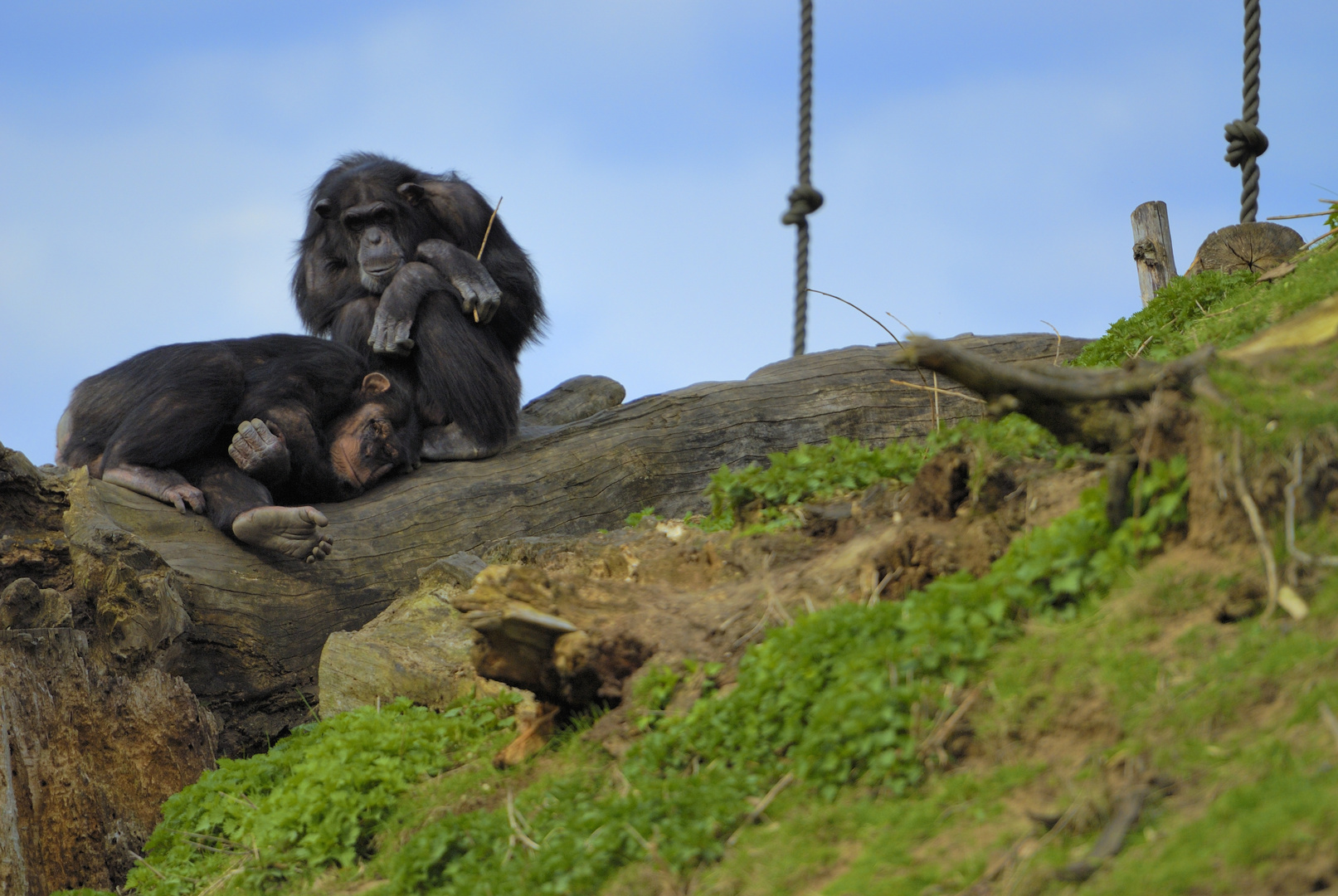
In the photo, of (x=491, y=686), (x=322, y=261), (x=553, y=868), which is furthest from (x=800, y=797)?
(x=322, y=261)

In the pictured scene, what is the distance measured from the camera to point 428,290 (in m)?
6.83

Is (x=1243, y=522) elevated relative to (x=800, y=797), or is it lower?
elevated

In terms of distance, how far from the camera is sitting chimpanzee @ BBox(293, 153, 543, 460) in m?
6.70

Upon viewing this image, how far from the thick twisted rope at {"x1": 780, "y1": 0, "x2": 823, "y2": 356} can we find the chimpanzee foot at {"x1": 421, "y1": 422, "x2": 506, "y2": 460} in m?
1.93

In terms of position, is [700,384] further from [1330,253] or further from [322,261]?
[1330,253]

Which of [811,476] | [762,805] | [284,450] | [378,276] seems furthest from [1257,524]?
[378,276]

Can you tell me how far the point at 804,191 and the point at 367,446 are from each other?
2.75 meters

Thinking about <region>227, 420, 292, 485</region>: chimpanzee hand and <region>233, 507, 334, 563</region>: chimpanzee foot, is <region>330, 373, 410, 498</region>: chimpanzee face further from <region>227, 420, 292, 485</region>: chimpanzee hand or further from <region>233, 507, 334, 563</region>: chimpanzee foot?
<region>233, 507, 334, 563</region>: chimpanzee foot

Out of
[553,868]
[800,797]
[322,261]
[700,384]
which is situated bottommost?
[553,868]

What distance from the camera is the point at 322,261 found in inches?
291

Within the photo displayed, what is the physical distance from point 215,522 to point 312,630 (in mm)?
746

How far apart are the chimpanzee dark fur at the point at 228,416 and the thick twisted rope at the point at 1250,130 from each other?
4546 millimetres

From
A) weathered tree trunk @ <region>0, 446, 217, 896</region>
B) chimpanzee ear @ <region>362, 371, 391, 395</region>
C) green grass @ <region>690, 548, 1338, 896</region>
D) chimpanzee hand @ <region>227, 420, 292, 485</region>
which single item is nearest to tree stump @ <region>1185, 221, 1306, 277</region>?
green grass @ <region>690, 548, 1338, 896</region>

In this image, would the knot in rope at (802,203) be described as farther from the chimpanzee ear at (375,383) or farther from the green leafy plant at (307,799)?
the green leafy plant at (307,799)
